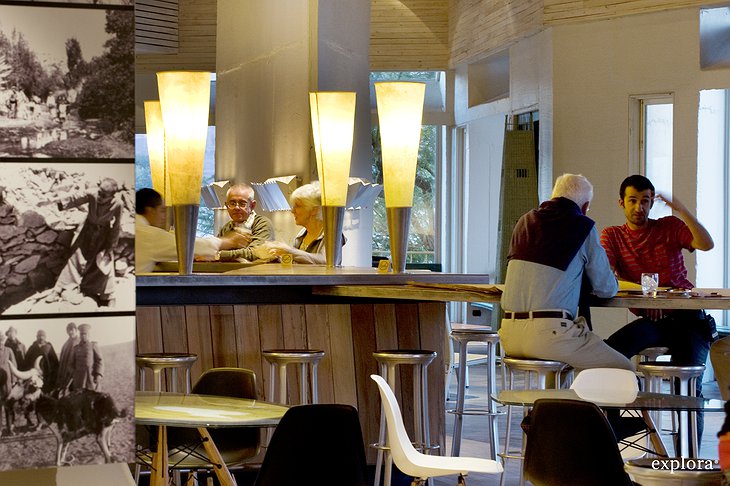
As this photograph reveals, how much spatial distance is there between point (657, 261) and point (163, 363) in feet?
9.75

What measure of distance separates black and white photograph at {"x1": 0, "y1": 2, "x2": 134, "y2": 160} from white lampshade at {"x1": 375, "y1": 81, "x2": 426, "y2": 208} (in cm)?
375

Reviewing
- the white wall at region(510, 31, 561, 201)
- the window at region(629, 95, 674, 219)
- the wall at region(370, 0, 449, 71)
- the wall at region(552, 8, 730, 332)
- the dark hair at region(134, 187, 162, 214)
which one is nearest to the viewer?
the dark hair at region(134, 187, 162, 214)

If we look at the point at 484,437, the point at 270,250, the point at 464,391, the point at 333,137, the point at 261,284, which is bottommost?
the point at 484,437

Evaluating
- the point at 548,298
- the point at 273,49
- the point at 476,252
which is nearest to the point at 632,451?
the point at 548,298

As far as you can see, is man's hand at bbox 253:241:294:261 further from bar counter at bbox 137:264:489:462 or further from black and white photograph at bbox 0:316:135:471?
black and white photograph at bbox 0:316:135:471

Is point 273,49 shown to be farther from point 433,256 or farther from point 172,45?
point 433,256

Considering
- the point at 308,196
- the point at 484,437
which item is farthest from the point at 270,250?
the point at 484,437

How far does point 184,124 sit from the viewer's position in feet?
20.7

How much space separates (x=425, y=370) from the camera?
6188 millimetres

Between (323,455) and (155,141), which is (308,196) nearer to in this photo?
(155,141)

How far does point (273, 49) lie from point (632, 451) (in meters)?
5.95

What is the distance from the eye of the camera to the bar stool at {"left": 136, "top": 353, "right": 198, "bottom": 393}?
19.1 ft

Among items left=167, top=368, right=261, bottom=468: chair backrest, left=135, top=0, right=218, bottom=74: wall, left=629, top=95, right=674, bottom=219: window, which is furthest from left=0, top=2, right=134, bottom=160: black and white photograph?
left=135, top=0, right=218, bottom=74: wall

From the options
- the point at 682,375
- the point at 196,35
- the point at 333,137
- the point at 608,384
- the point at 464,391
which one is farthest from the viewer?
the point at 196,35
